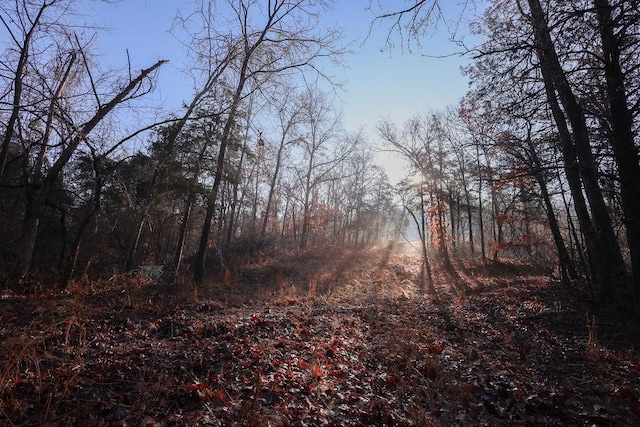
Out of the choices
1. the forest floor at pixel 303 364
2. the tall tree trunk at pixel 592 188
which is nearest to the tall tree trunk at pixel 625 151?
the tall tree trunk at pixel 592 188

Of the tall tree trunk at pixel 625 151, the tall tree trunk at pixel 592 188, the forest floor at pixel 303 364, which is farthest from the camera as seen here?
the tall tree trunk at pixel 592 188

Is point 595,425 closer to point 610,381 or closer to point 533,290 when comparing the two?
point 610,381

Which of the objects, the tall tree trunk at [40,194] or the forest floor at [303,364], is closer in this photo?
the forest floor at [303,364]

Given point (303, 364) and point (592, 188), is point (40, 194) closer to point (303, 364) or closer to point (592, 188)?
point (303, 364)

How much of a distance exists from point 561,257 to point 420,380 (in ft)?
39.4

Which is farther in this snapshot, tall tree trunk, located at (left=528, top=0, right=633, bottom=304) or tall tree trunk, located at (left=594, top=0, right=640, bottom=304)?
tall tree trunk, located at (left=528, top=0, right=633, bottom=304)

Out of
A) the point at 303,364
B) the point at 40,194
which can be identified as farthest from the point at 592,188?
the point at 40,194

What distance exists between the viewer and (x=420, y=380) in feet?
15.2

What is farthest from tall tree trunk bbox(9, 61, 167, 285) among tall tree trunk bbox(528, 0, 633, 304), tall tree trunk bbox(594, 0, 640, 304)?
tall tree trunk bbox(594, 0, 640, 304)

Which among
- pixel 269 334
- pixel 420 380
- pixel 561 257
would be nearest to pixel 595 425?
pixel 420 380

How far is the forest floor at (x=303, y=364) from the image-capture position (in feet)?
11.1

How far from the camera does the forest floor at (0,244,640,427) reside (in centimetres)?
339

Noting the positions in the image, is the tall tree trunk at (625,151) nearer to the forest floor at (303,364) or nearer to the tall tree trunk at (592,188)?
the tall tree trunk at (592,188)

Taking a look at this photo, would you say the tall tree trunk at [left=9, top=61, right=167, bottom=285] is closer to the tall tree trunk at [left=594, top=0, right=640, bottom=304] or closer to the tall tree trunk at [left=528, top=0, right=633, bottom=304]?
the tall tree trunk at [left=528, top=0, right=633, bottom=304]
